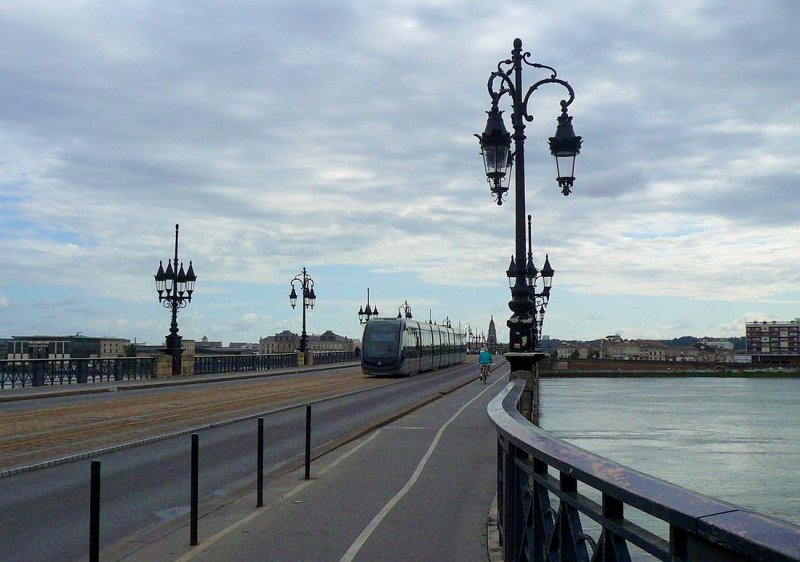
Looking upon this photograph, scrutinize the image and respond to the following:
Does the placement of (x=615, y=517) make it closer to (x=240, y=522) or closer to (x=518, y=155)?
(x=240, y=522)

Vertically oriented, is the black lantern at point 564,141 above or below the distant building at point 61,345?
above

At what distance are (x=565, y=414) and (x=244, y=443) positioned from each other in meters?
32.8

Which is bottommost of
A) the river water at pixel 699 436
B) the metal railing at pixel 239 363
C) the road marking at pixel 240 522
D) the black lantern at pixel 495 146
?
the river water at pixel 699 436

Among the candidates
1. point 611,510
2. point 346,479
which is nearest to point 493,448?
point 346,479

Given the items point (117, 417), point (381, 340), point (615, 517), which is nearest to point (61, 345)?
point (381, 340)

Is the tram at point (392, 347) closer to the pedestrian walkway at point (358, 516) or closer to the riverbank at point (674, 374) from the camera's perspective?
the pedestrian walkway at point (358, 516)

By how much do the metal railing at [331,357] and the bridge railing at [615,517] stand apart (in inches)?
2666

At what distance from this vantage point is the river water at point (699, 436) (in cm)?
2377

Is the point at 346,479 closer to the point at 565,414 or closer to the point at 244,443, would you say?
the point at 244,443

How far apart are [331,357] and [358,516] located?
234 feet

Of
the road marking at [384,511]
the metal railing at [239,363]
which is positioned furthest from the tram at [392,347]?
the road marking at [384,511]

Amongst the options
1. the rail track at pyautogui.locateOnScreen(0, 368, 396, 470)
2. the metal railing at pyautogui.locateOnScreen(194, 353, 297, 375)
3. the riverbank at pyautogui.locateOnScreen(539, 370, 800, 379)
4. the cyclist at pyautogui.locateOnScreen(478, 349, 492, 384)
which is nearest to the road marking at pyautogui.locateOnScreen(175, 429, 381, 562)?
the rail track at pyautogui.locateOnScreen(0, 368, 396, 470)

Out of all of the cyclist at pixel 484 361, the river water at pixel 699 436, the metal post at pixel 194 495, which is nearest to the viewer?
the metal post at pixel 194 495

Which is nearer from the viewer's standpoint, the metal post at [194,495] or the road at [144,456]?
the metal post at [194,495]
